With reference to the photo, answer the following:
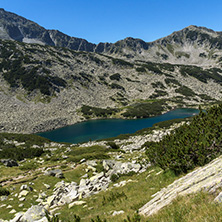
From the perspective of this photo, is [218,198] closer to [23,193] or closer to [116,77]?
[23,193]

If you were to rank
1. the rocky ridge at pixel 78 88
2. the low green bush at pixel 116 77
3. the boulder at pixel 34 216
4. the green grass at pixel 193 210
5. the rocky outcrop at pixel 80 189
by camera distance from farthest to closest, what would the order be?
the low green bush at pixel 116 77, the rocky ridge at pixel 78 88, the rocky outcrop at pixel 80 189, the boulder at pixel 34 216, the green grass at pixel 193 210

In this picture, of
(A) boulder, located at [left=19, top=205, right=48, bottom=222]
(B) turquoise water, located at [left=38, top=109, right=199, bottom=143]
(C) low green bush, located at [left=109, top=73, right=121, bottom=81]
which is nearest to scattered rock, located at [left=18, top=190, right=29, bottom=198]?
(A) boulder, located at [left=19, top=205, right=48, bottom=222]

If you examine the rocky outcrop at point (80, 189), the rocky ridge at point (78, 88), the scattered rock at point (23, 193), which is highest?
the rocky ridge at point (78, 88)

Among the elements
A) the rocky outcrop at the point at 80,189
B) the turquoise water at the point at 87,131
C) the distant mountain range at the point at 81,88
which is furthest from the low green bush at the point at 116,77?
the rocky outcrop at the point at 80,189

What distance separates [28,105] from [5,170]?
254 ft

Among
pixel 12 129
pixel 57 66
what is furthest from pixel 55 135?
pixel 57 66

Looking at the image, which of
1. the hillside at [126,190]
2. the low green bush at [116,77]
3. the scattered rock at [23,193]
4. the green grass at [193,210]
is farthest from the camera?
the low green bush at [116,77]

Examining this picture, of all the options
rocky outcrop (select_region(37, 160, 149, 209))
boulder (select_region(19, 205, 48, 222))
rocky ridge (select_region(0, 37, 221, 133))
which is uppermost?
rocky ridge (select_region(0, 37, 221, 133))

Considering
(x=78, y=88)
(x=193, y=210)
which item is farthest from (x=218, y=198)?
(x=78, y=88)

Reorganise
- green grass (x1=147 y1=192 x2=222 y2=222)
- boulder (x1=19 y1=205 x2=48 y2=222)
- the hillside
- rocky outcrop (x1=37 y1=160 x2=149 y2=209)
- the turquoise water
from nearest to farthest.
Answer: green grass (x1=147 y1=192 x2=222 y2=222) < the hillside < boulder (x1=19 y1=205 x2=48 y2=222) < rocky outcrop (x1=37 y1=160 x2=149 y2=209) < the turquoise water

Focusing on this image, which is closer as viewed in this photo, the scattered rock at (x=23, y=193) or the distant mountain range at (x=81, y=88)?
the scattered rock at (x=23, y=193)

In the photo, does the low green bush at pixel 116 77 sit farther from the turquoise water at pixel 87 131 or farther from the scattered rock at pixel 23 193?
the scattered rock at pixel 23 193

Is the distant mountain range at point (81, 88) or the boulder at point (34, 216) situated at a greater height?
the distant mountain range at point (81, 88)

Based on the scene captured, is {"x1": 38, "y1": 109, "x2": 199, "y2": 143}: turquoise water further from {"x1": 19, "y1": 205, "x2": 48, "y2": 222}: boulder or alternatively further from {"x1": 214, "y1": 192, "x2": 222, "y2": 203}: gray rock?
{"x1": 214, "y1": 192, "x2": 222, "y2": 203}: gray rock
